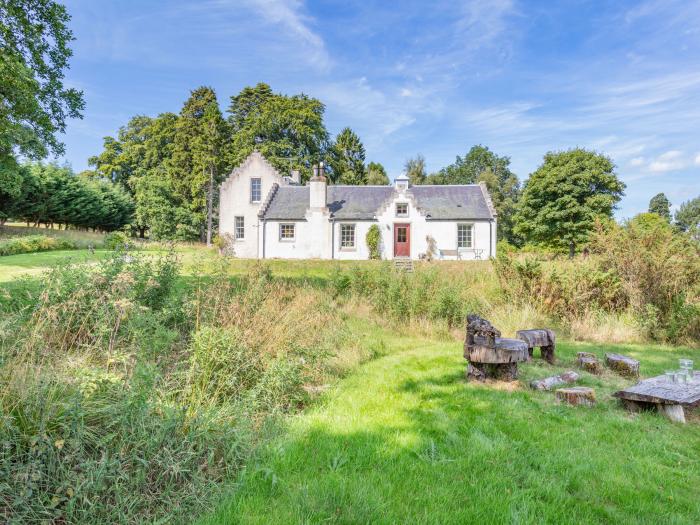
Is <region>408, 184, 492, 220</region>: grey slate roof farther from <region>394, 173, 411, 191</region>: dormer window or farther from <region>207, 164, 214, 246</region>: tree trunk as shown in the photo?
<region>207, 164, 214, 246</region>: tree trunk

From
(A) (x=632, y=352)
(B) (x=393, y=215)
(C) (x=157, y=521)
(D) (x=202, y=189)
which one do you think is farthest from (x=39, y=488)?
(D) (x=202, y=189)

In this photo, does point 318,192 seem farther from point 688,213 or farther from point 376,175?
point 688,213

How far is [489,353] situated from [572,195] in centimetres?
2511

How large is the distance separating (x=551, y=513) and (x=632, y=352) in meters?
5.64

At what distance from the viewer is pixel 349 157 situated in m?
41.8

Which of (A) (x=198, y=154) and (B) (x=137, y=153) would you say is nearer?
(A) (x=198, y=154)

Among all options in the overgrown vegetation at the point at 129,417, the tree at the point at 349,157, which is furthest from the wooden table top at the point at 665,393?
the tree at the point at 349,157

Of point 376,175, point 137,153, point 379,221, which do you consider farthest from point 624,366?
point 137,153

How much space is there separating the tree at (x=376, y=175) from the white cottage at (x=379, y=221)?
52.6ft

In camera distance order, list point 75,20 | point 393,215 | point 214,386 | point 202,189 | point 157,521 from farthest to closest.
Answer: point 202,189 < point 393,215 < point 75,20 < point 214,386 < point 157,521

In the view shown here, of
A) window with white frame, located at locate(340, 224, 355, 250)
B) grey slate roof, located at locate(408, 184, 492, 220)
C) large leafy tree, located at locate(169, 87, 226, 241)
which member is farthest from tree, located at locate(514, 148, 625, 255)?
large leafy tree, located at locate(169, 87, 226, 241)

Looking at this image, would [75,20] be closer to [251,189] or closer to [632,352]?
[632,352]

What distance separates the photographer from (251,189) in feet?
84.7

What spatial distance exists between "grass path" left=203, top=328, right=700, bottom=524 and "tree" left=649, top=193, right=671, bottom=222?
58629 millimetres
